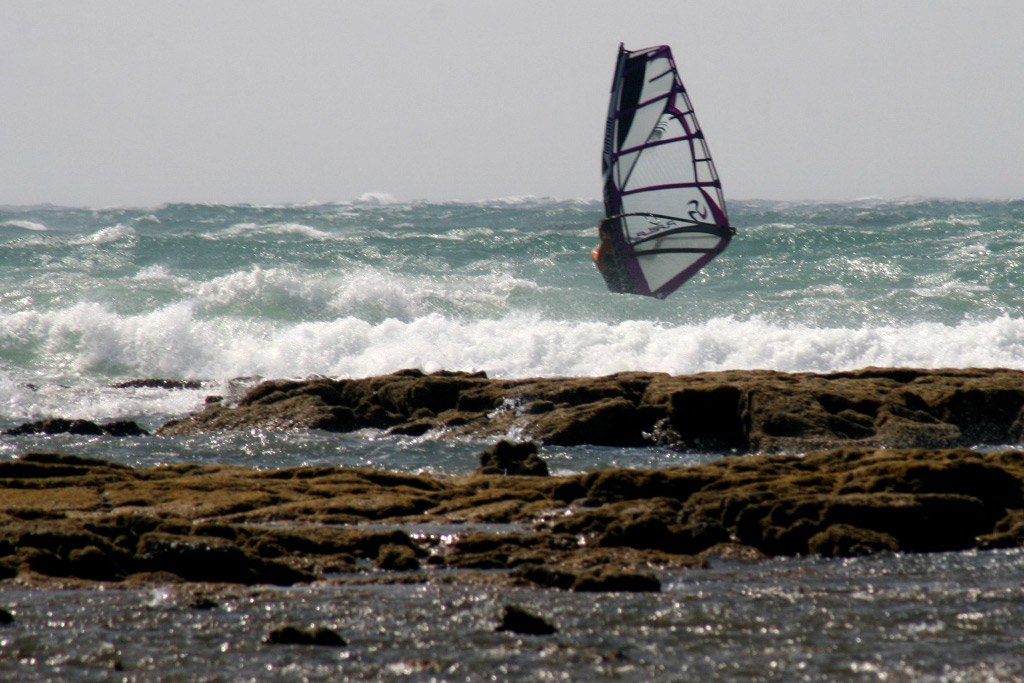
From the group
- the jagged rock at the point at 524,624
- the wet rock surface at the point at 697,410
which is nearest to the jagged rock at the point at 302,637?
the jagged rock at the point at 524,624

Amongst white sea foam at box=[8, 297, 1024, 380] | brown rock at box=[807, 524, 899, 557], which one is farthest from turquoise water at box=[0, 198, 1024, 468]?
brown rock at box=[807, 524, 899, 557]

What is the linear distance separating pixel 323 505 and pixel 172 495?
1612mm

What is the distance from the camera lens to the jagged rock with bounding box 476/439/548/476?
41.1ft

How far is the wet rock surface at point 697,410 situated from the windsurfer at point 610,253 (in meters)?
4.15

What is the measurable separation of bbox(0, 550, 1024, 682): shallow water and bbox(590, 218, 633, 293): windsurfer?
12932 millimetres

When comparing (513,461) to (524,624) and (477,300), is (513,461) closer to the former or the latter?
(524,624)

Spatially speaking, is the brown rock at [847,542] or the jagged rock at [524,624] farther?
the brown rock at [847,542]

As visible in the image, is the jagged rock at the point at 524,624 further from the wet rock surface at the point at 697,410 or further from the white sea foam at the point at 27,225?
the white sea foam at the point at 27,225

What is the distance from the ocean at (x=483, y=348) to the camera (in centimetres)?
616

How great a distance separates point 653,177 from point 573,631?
15.2m

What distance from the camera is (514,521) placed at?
33.1 ft

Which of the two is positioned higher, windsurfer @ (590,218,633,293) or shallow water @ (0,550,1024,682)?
windsurfer @ (590,218,633,293)

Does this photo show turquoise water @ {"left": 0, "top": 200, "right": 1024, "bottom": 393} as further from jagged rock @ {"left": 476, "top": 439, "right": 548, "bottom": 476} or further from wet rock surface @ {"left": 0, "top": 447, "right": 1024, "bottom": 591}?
wet rock surface @ {"left": 0, "top": 447, "right": 1024, "bottom": 591}

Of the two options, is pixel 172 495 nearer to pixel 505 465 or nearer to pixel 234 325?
pixel 505 465
